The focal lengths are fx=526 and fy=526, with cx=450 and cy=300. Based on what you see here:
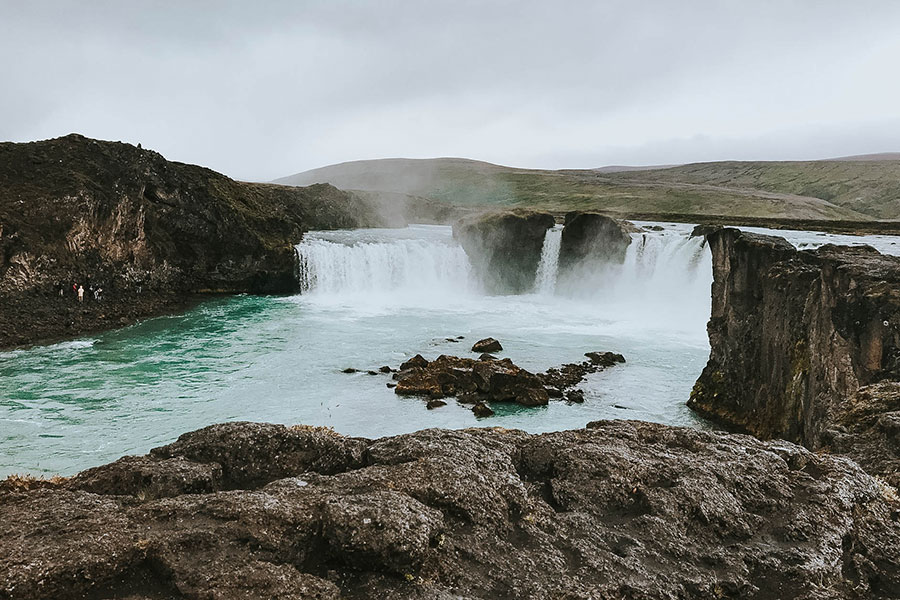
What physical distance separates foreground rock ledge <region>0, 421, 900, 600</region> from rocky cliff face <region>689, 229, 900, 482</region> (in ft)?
12.2

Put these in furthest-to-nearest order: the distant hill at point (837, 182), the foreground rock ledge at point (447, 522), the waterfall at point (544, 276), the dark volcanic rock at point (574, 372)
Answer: the distant hill at point (837, 182) → the waterfall at point (544, 276) → the dark volcanic rock at point (574, 372) → the foreground rock ledge at point (447, 522)

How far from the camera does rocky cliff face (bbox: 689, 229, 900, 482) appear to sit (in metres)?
12.6

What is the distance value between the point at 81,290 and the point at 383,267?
2580 cm

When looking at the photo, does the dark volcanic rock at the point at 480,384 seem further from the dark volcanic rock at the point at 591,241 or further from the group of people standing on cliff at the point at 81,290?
the dark volcanic rock at the point at 591,241

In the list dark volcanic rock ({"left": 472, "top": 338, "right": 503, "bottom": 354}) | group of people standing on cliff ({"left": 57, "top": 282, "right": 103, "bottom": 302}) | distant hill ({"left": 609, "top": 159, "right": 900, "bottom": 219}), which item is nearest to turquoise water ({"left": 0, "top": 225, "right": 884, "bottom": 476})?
dark volcanic rock ({"left": 472, "top": 338, "right": 503, "bottom": 354})

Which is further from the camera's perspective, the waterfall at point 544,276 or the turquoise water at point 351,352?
the waterfall at point 544,276

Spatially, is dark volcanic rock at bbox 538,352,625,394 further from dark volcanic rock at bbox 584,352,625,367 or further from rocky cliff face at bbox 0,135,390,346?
rocky cliff face at bbox 0,135,390,346

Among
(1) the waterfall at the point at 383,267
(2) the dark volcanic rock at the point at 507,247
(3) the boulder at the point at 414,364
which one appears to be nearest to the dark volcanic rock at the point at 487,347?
(3) the boulder at the point at 414,364

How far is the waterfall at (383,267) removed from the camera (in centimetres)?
5134

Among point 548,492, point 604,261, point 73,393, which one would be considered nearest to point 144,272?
point 73,393

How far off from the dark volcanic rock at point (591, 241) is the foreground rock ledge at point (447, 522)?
4693 centimetres

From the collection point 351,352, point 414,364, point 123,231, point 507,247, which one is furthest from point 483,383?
point 507,247

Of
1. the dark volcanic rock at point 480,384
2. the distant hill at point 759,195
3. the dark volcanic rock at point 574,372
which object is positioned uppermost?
the distant hill at point 759,195

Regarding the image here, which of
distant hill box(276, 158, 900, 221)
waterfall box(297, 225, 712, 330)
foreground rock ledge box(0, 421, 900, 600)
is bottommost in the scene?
Result: waterfall box(297, 225, 712, 330)
